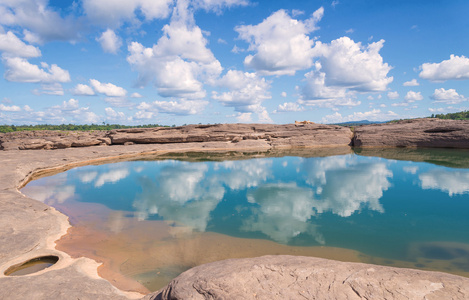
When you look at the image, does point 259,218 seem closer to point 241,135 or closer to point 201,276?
point 201,276

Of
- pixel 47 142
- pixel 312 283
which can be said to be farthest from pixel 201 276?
pixel 47 142

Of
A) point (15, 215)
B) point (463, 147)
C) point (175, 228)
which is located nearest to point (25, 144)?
point (15, 215)

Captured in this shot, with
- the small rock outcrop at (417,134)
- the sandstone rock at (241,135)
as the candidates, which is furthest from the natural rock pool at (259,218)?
the sandstone rock at (241,135)

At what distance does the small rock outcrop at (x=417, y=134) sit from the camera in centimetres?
2781

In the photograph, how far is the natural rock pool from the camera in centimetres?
684

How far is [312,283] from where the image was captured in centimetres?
360

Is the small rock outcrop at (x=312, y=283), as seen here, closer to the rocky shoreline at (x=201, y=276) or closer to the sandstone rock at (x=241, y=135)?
the rocky shoreline at (x=201, y=276)

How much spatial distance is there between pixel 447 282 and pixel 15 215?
11474mm

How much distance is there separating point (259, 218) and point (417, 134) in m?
29.3

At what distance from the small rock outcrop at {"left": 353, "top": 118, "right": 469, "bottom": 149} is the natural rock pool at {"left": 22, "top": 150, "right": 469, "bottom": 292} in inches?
503

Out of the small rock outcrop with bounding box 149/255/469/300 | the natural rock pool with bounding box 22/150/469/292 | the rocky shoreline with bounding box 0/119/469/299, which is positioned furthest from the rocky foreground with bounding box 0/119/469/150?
the small rock outcrop with bounding box 149/255/469/300

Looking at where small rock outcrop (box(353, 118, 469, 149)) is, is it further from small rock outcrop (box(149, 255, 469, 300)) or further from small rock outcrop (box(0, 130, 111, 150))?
small rock outcrop (box(0, 130, 111, 150))

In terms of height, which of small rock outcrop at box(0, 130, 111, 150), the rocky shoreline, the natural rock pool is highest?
small rock outcrop at box(0, 130, 111, 150)

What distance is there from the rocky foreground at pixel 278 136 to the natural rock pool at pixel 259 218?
13594 millimetres
